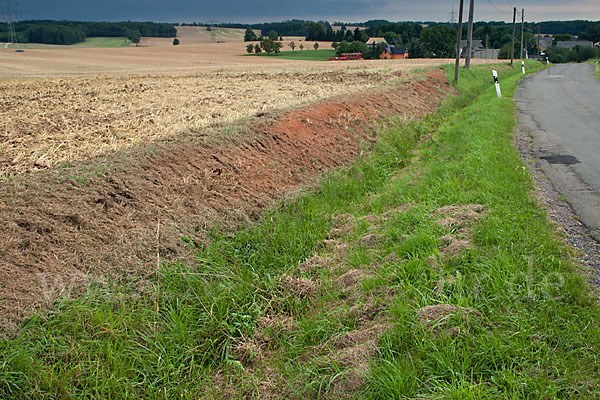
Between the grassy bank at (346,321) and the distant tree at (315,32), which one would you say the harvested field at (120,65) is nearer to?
the grassy bank at (346,321)

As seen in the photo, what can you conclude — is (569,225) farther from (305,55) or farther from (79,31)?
(79,31)

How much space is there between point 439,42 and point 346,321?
86686 millimetres

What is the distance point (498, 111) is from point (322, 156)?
8.64 m

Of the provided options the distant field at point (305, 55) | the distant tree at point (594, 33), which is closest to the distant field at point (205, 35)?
the distant field at point (305, 55)

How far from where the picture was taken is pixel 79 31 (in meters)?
77.2

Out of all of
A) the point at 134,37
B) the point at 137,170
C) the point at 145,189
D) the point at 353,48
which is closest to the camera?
the point at 145,189

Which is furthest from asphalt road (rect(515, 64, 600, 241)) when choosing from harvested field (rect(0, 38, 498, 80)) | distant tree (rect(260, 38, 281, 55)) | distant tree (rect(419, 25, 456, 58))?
distant tree (rect(419, 25, 456, 58))

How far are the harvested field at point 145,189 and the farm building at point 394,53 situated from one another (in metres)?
74.7

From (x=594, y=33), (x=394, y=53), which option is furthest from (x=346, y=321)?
(x=594, y=33)

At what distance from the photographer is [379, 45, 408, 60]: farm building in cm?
8000

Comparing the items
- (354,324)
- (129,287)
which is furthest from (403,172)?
(129,287)

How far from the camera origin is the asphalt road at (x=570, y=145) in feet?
20.1

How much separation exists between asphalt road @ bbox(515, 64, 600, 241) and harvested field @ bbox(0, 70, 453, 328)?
3937mm

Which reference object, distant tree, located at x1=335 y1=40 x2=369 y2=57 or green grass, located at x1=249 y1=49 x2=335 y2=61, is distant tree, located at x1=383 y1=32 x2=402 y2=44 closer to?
distant tree, located at x1=335 y1=40 x2=369 y2=57
